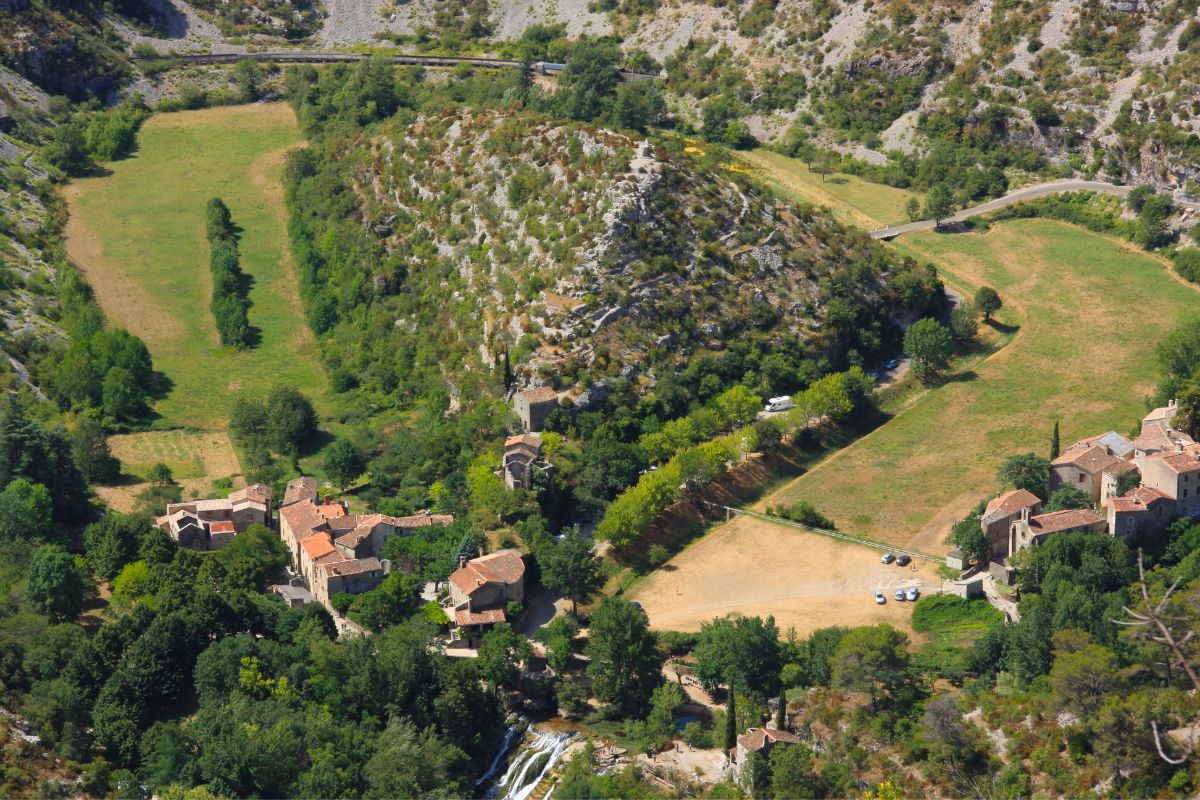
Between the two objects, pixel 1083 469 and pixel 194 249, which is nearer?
pixel 1083 469

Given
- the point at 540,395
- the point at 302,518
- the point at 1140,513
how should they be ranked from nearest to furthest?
the point at 1140,513 → the point at 302,518 → the point at 540,395

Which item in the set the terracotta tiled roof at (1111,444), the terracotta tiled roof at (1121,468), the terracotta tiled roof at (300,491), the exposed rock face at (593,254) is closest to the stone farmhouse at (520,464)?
the exposed rock face at (593,254)

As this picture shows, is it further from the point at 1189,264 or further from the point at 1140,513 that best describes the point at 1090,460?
the point at 1189,264

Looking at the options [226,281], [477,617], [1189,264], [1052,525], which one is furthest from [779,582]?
[226,281]

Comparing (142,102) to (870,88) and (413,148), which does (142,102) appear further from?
(870,88)

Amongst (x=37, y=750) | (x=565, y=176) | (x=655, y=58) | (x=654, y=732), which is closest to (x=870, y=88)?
(x=655, y=58)

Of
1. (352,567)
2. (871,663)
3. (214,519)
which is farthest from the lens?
(214,519)

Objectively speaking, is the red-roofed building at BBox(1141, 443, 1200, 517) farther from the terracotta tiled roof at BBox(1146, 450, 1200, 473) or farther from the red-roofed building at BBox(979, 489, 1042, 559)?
the red-roofed building at BBox(979, 489, 1042, 559)
